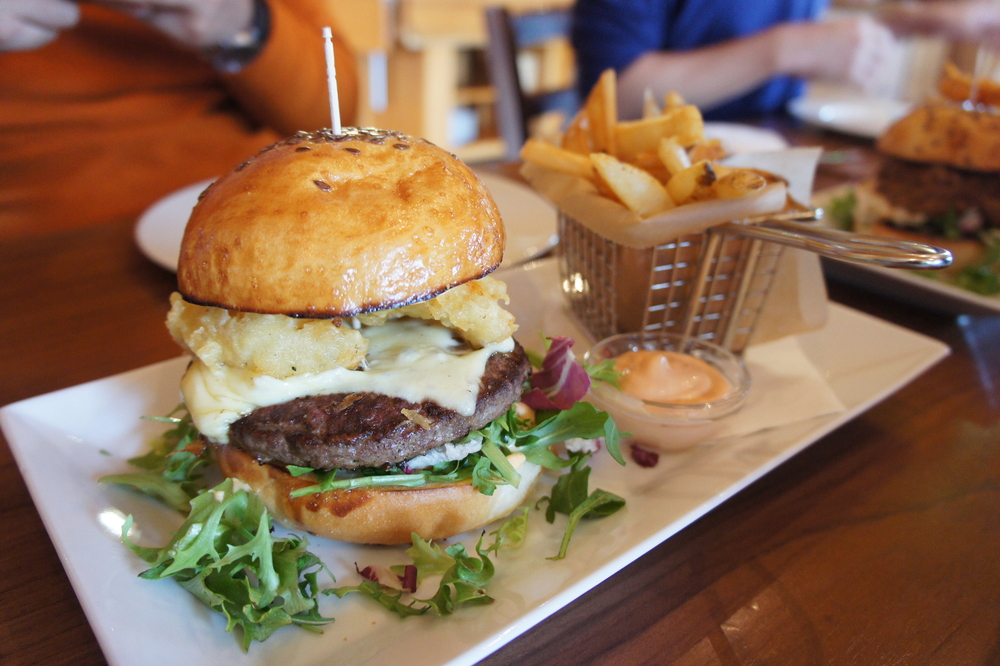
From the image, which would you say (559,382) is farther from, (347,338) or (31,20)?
(31,20)

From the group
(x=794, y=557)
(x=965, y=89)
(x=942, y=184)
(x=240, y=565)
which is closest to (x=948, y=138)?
(x=942, y=184)

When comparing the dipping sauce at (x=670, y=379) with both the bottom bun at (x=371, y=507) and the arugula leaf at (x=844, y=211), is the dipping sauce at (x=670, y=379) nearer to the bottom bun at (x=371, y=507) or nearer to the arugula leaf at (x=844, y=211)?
the bottom bun at (x=371, y=507)

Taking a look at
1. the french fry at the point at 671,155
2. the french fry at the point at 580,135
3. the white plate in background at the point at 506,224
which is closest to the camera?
the french fry at the point at 671,155

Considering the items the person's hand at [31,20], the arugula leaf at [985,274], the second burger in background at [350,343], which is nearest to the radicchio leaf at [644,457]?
the second burger in background at [350,343]

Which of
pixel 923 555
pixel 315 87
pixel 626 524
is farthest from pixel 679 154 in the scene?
pixel 315 87

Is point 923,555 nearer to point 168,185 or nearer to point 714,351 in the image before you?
point 714,351

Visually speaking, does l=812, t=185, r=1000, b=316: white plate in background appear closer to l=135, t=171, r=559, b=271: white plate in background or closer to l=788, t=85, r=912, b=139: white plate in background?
l=135, t=171, r=559, b=271: white plate in background
